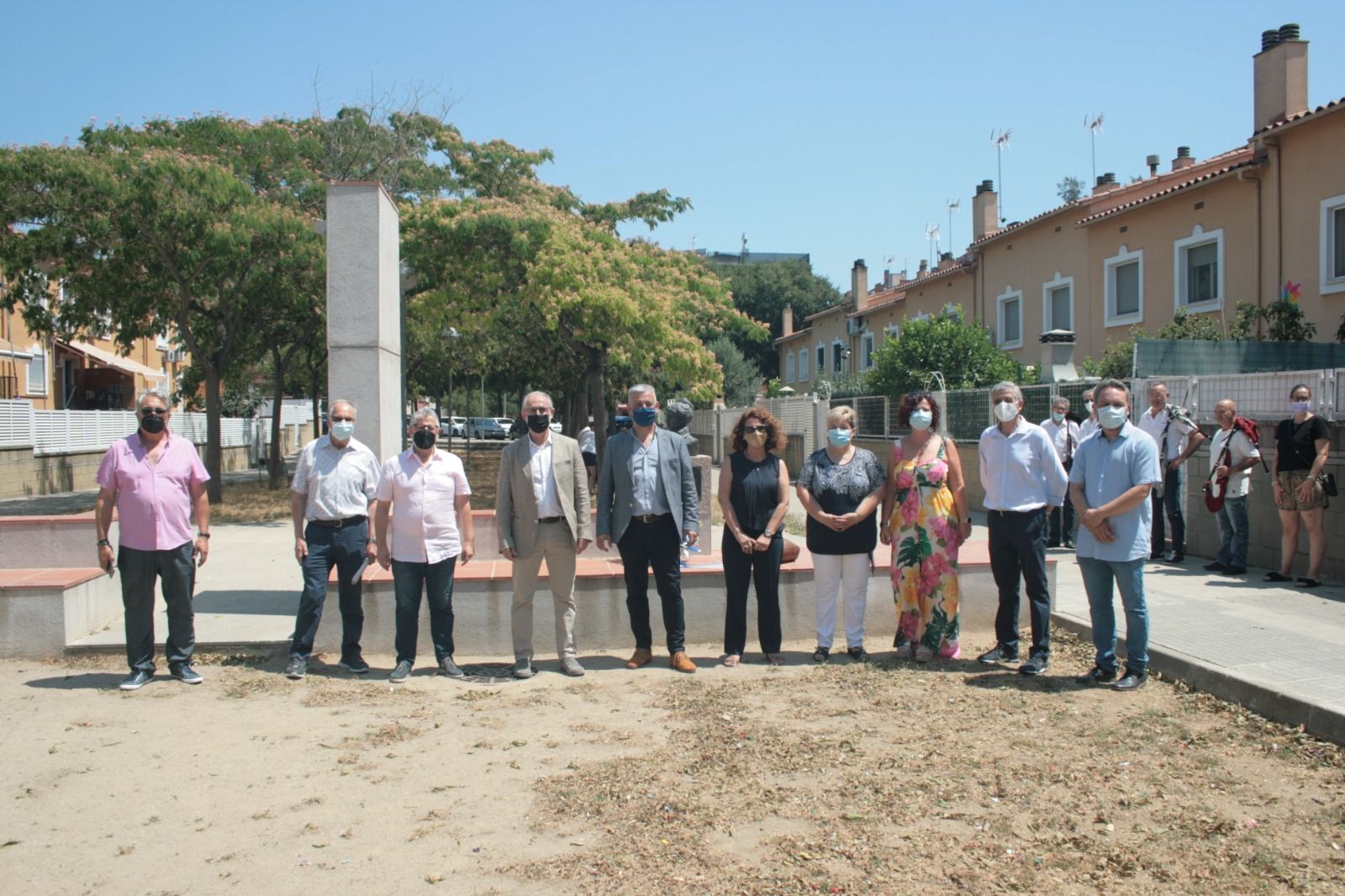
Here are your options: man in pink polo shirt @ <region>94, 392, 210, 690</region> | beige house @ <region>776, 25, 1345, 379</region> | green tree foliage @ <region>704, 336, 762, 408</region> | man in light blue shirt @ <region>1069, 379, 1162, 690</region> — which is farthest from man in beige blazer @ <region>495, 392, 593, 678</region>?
green tree foliage @ <region>704, 336, 762, 408</region>

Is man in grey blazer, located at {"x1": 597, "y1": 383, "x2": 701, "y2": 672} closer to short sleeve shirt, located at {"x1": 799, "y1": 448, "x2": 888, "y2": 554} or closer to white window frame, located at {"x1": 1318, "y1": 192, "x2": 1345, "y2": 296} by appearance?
short sleeve shirt, located at {"x1": 799, "y1": 448, "x2": 888, "y2": 554}

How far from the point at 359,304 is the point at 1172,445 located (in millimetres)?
8070

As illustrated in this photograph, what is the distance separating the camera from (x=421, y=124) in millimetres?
22828

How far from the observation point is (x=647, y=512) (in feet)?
21.8

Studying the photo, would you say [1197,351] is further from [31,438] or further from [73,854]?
[31,438]

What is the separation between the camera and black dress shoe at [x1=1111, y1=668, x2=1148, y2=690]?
6.20 metres

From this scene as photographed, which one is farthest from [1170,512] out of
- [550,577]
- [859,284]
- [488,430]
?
[488,430]

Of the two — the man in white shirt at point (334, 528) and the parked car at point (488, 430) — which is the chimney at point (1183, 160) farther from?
the parked car at point (488, 430)

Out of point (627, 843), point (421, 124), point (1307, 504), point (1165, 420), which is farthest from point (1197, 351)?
point (421, 124)

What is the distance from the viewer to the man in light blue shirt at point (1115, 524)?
241 inches

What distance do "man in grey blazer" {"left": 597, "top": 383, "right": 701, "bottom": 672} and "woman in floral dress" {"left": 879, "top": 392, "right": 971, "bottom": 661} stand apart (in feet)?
4.46

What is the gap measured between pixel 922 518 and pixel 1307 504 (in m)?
4.41

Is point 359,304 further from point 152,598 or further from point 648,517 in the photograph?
point 648,517

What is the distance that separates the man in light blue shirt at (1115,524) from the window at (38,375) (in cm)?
3203
